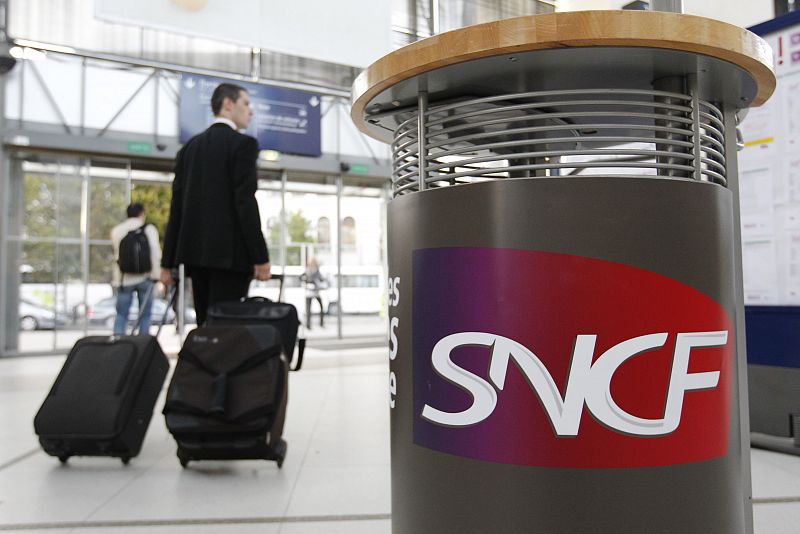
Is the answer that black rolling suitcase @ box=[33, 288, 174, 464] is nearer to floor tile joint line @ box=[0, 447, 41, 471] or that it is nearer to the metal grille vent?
floor tile joint line @ box=[0, 447, 41, 471]

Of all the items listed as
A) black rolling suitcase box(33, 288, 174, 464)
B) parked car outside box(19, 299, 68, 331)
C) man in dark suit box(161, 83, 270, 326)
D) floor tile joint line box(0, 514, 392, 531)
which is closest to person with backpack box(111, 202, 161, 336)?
parked car outside box(19, 299, 68, 331)

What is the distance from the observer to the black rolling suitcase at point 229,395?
234cm

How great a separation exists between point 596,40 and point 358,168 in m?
9.62

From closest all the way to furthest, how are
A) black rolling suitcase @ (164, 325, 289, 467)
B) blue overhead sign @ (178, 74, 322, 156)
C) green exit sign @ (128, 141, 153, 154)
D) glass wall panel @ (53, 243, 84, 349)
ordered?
black rolling suitcase @ (164, 325, 289, 467) → glass wall panel @ (53, 243, 84, 349) → green exit sign @ (128, 141, 153, 154) → blue overhead sign @ (178, 74, 322, 156)

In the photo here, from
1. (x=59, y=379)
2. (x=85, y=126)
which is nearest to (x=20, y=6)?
(x=85, y=126)

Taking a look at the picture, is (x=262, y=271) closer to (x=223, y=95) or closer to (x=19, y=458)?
(x=223, y=95)

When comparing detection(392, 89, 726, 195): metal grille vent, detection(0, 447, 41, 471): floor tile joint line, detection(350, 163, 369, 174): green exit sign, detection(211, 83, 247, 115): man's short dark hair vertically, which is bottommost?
detection(0, 447, 41, 471): floor tile joint line

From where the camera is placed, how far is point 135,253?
593 centimetres

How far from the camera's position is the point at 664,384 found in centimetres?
101

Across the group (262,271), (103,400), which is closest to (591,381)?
(262,271)

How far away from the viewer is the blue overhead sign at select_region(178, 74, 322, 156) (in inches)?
360

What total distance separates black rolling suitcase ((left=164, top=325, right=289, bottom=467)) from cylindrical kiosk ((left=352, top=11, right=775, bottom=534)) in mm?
1325

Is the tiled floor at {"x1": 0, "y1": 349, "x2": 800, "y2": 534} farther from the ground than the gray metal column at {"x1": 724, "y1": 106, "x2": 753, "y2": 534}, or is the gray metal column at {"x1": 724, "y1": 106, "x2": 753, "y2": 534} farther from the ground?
the gray metal column at {"x1": 724, "y1": 106, "x2": 753, "y2": 534}

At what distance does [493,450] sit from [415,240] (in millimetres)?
415
